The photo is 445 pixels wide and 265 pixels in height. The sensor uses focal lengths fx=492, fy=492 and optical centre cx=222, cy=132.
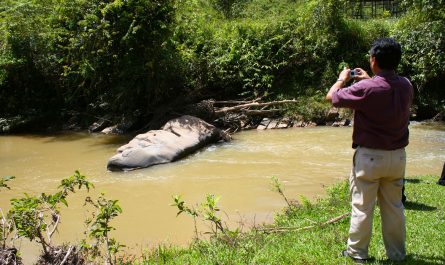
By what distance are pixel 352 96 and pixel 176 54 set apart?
12904 millimetres

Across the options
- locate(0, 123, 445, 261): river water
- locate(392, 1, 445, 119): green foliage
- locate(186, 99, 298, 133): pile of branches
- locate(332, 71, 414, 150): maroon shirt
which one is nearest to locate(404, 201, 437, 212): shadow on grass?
locate(0, 123, 445, 261): river water

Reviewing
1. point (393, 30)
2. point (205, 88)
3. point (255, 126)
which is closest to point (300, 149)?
point (255, 126)

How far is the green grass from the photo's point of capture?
4578 mm

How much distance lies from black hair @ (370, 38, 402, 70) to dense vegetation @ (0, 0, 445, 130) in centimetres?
1148

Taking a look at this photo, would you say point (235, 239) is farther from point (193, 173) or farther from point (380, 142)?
point (193, 173)

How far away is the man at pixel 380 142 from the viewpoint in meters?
4.01

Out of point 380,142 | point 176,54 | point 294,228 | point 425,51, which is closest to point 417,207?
point 294,228

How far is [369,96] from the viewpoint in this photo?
399 cm

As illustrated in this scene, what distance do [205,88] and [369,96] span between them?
544 inches

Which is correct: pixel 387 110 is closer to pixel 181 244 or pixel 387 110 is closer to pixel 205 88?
pixel 181 244

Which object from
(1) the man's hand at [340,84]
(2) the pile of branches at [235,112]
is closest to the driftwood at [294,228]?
(1) the man's hand at [340,84]

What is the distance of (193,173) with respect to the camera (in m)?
10.6

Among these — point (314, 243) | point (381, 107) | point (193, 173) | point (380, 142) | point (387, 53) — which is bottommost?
point (193, 173)

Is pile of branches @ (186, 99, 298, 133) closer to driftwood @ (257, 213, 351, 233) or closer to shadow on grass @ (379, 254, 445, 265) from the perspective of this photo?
driftwood @ (257, 213, 351, 233)
